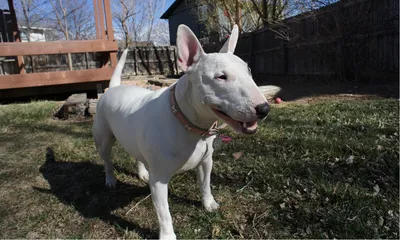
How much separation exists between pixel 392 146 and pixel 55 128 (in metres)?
4.74

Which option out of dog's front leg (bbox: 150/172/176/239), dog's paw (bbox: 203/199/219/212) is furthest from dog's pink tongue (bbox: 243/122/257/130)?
dog's paw (bbox: 203/199/219/212)

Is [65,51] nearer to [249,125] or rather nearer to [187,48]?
[187,48]

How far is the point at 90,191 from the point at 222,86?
6.12 ft

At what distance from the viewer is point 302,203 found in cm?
216

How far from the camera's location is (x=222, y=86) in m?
1.59

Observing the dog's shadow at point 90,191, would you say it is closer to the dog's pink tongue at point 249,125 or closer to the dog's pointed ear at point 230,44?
the dog's pink tongue at point 249,125

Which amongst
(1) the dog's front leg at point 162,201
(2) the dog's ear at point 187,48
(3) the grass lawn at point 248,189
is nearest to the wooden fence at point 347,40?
(3) the grass lawn at point 248,189

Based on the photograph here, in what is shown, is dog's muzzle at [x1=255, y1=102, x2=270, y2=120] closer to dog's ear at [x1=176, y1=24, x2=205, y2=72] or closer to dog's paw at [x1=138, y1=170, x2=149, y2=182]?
dog's ear at [x1=176, y1=24, x2=205, y2=72]

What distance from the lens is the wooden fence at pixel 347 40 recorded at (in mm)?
6648

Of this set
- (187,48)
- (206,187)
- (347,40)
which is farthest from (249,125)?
(347,40)

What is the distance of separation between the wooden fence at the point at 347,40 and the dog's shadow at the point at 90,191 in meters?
6.37

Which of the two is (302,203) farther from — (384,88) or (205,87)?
(384,88)

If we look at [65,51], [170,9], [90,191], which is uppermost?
[170,9]

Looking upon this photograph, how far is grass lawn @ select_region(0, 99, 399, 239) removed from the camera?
2.00 meters
